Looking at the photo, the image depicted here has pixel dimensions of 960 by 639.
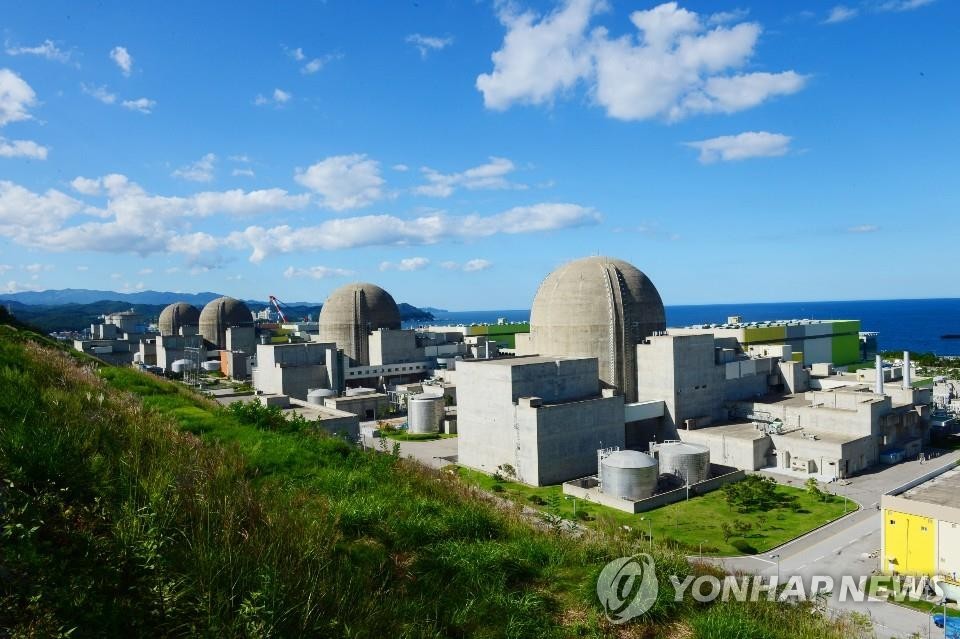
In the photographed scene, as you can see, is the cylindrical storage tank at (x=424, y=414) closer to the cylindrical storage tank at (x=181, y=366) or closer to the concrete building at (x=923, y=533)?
the concrete building at (x=923, y=533)

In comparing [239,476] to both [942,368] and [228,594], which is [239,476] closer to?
[228,594]

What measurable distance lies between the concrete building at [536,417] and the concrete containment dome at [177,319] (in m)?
64.9

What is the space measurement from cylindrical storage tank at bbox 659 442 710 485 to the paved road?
7038mm

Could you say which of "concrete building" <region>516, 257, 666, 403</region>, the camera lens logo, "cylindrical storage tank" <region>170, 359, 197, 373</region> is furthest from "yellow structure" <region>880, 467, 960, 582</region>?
"cylindrical storage tank" <region>170, 359, 197, 373</region>

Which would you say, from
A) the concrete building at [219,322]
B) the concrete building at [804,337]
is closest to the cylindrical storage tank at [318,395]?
the concrete building at [219,322]

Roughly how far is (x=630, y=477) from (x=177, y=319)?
78741 millimetres

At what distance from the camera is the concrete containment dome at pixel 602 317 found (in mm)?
43906

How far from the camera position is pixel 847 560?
945 inches

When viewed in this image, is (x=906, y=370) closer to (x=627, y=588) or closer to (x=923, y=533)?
(x=923, y=533)

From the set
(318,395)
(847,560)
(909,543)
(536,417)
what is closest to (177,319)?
(318,395)

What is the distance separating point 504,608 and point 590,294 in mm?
39112

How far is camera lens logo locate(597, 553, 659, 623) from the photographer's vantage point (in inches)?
263

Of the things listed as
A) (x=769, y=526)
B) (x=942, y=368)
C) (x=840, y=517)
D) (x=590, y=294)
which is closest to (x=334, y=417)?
(x=590, y=294)

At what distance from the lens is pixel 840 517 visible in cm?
2902
